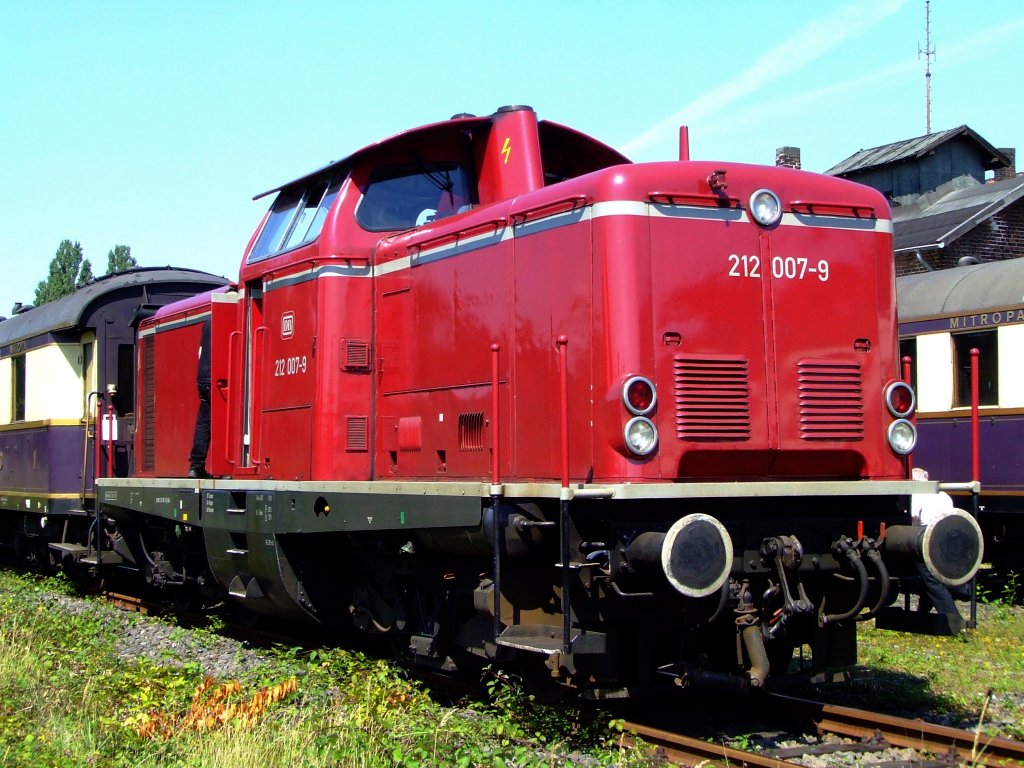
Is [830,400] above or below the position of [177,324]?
below

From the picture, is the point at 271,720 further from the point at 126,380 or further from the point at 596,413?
the point at 126,380

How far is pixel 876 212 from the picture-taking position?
23.0ft

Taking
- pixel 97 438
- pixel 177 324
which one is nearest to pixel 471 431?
pixel 177 324

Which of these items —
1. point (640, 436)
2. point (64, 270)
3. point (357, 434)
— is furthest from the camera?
point (64, 270)

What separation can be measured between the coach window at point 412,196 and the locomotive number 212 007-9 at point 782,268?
244 centimetres

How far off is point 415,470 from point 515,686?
1.65 metres

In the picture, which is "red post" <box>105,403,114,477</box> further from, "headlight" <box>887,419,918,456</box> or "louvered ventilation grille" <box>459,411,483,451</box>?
"headlight" <box>887,419,918,456</box>

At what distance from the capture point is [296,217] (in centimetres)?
881

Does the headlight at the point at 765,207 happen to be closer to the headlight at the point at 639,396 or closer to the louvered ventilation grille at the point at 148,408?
the headlight at the point at 639,396

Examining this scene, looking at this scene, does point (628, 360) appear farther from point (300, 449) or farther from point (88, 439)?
point (88, 439)

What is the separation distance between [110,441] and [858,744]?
8.68 metres

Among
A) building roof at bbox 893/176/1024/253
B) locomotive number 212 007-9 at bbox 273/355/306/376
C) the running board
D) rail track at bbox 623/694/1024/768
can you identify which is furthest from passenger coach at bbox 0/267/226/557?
building roof at bbox 893/176/1024/253

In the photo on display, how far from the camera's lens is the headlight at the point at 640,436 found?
6078 mm

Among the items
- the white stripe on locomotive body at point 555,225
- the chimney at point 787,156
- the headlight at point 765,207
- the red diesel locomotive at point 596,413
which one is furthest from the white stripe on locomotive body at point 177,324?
the chimney at point 787,156
